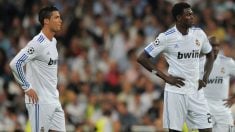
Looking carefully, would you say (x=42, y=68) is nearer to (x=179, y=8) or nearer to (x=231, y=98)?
(x=179, y=8)

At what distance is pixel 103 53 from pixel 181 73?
25.4 feet

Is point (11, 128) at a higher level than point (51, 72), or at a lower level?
lower

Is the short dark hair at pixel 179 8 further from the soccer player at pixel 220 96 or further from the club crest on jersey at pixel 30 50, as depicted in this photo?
the club crest on jersey at pixel 30 50

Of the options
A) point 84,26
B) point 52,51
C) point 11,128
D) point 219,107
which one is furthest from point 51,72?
point 84,26

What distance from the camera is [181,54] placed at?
13.0 m

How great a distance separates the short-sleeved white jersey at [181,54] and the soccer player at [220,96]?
1.51 metres

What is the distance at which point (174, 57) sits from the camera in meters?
13.0

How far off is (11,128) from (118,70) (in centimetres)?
341

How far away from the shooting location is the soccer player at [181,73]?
42.5 feet

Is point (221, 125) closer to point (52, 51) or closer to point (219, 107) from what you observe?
point (219, 107)

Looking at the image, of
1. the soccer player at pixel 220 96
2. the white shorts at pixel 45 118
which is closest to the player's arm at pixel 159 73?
the white shorts at pixel 45 118

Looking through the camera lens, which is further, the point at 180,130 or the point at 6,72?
the point at 6,72

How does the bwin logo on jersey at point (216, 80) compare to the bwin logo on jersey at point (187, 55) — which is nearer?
the bwin logo on jersey at point (187, 55)

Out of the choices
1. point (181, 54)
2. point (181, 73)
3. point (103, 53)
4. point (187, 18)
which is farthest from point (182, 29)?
point (103, 53)
